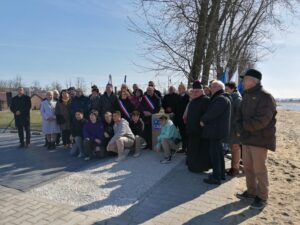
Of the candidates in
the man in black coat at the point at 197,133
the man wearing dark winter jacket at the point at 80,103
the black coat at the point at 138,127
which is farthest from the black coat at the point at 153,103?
the man in black coat at the point at 197,133

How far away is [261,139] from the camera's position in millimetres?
4863

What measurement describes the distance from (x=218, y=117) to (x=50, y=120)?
19.4ft

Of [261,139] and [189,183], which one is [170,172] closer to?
[189,183]

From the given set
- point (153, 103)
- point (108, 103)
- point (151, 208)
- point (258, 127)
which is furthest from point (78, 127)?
point (258, 127)

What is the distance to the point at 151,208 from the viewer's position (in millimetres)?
4812

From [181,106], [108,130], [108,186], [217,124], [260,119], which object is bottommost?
[108,186]

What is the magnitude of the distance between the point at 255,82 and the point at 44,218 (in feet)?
12.6

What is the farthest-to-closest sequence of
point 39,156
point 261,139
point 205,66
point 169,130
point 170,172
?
point 205,66
point 39,156
point 169,130
point 170,172
point 261,139

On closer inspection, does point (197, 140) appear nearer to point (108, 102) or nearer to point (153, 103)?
point (153, 103)

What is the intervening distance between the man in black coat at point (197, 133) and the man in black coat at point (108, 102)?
315 cm

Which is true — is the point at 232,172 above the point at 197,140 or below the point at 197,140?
below

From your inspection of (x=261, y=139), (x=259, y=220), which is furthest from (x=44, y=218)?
(x=261, y=139)

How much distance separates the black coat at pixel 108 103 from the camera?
29.5 ft

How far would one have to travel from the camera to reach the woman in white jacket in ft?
31.8
